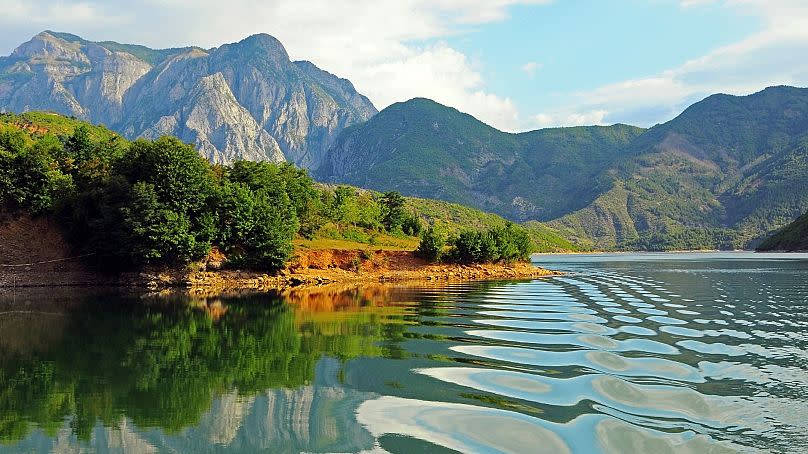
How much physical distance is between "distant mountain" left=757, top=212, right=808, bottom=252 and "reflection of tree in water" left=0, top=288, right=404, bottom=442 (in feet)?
531

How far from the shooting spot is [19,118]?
3669 inches

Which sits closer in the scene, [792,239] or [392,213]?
[392,213]

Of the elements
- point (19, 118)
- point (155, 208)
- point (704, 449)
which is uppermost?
point (19, 118)

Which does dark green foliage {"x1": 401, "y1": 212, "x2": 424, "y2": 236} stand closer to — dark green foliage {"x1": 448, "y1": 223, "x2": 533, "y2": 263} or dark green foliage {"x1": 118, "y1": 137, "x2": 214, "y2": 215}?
dark green foliage {"x1": 448, "y1": 223, "x2": 533, "y2": 263}

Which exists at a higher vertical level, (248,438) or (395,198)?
(395,198)

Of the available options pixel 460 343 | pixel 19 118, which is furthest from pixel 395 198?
pixel 460 343

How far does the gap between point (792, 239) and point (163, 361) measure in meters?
180

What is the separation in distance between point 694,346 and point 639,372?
16.3ft

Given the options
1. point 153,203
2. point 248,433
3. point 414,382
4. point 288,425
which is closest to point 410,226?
point 153,203

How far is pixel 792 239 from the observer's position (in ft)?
515

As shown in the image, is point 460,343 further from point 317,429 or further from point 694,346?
point 317,429

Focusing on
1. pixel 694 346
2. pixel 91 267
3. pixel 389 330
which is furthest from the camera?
pixel 91 267

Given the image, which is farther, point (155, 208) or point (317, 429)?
point (155, 208)

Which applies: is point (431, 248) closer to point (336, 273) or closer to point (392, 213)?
point (336, 273)
